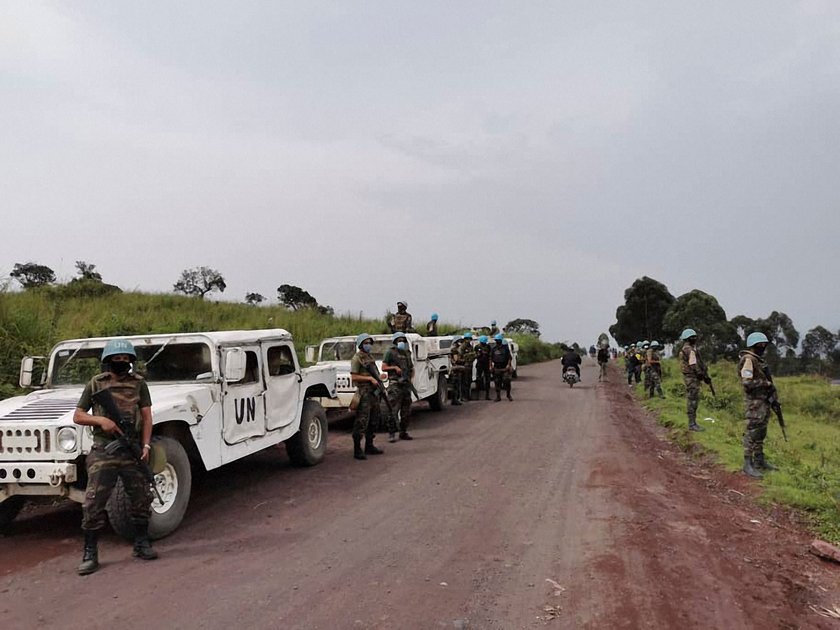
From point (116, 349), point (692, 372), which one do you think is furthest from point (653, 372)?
point (116, 349)

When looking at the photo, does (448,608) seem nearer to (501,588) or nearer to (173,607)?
(501,588)

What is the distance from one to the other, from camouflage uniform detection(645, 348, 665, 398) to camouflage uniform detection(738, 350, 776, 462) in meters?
9.24

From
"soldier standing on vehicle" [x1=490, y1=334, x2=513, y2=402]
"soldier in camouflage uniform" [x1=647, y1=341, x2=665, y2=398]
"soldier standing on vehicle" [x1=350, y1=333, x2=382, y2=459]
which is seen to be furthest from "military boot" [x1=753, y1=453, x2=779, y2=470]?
"soldier standing on vehicle" [x1=490, y1=334, x2=513, y2=402]

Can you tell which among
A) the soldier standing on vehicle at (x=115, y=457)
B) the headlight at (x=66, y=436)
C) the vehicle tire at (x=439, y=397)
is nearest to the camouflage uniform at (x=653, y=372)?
the vehicle tire at (x=439, y=397)

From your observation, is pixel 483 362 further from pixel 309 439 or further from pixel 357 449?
pixel 309 439

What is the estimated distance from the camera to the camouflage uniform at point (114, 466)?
5.12m

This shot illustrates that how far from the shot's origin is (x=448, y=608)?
436 centimetres

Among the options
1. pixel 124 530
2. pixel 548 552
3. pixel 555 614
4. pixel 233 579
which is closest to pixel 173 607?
pixel 233 579

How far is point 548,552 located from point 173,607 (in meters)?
3.07

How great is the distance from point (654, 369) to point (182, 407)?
15.5 meters

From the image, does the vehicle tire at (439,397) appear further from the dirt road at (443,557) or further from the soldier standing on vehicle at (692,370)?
the dirt road at (443,557)

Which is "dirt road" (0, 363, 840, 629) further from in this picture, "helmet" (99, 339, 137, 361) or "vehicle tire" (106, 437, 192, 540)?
"helmet" (99, 339, 137, 361)

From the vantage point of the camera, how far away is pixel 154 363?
7.48m

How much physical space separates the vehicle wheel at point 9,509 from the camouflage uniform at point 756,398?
28.8 feet
